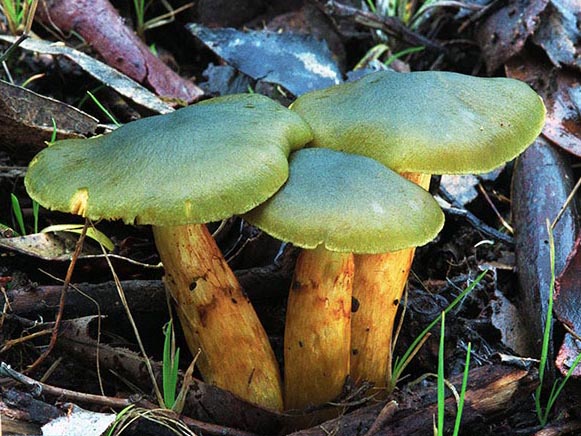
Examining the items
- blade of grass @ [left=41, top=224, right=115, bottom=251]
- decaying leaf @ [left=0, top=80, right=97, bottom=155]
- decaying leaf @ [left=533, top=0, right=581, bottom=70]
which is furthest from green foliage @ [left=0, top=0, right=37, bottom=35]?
decaying leaf @ [left=533, top=0, right=581, bottom=70]

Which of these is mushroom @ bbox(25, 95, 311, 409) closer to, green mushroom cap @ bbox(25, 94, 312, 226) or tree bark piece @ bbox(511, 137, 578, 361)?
green mushroom cap @ bbox(25, 94, 312, 226)

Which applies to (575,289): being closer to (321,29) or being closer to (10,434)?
(10,434)

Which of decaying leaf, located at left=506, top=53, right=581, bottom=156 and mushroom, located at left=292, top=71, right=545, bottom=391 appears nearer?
mushroom, located at left=292, top=71, right=545, bottom=391

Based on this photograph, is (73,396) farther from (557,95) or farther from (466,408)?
(557,95)

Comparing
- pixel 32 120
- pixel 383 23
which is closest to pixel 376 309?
pixel 32 120

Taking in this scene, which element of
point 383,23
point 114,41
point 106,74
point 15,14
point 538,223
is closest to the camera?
point 538,223
